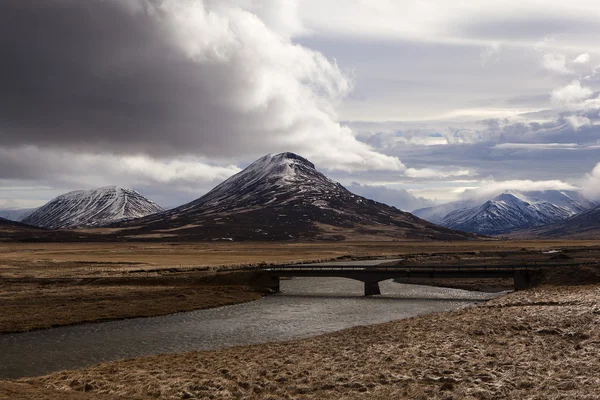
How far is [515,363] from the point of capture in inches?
1147

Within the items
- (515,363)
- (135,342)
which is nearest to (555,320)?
(515,363)

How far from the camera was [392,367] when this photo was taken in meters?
29.3

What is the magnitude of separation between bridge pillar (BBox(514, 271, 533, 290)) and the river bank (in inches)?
1461

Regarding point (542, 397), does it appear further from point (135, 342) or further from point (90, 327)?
point (90, 327)

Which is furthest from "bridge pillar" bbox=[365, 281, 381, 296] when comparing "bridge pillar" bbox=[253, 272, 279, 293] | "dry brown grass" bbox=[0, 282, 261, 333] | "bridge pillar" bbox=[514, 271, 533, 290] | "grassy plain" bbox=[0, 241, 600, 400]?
"grassy plain" bbox=[0, 241, 600, 400]

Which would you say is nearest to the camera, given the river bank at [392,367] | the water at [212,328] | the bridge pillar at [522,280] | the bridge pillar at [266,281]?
the river bank at [392,367]

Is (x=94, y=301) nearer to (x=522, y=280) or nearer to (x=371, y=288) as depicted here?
(x=371, y=288)

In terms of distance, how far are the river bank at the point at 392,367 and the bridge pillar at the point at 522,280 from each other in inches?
1461

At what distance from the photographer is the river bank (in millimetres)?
25172

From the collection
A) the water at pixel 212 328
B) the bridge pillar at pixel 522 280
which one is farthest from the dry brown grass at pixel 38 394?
the bridge pillar at pixel 522 280

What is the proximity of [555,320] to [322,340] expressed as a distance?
18377 mm

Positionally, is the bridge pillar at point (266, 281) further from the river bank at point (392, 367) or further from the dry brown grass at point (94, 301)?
the river bank at point (392, 367)

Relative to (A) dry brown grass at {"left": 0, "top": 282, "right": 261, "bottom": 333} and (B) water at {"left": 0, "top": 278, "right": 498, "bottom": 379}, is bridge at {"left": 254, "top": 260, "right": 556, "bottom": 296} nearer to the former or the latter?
(B) water at {"left": 0, "top": 278, "right": 498, "bottom": 379}

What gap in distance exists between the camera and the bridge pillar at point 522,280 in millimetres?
78625
